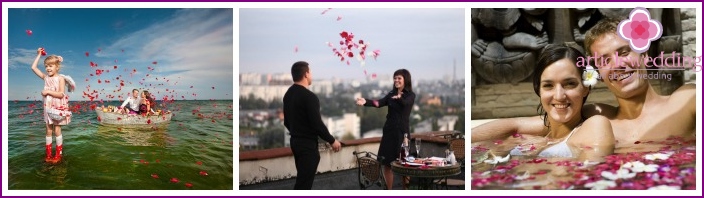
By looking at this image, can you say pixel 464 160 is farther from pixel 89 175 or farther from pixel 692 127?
pixel 89 175

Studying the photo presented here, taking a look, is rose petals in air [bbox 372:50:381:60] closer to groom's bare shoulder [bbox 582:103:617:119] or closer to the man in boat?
groom's bare shoulder [bbox 582:103:617:119]

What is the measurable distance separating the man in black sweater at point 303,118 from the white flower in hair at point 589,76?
2364 mm

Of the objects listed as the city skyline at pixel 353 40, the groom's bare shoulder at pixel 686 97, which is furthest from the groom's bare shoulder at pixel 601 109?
the city skyline at pixel 353 40

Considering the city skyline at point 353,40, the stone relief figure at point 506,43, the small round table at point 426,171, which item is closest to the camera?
the small round table at point 426,171

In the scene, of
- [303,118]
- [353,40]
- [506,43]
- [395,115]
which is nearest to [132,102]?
[303,118]

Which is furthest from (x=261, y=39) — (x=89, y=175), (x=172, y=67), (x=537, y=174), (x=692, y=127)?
(x=692, y=127)

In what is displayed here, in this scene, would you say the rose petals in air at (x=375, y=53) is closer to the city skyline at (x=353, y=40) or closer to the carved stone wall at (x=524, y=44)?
the city skyline at (x=353, y=40)

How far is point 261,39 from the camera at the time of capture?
6891mm

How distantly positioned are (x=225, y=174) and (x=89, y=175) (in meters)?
1.27

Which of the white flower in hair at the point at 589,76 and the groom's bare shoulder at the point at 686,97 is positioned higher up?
the white flower in hair at the point at 589,76

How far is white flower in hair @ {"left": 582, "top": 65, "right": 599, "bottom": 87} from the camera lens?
6945 mm

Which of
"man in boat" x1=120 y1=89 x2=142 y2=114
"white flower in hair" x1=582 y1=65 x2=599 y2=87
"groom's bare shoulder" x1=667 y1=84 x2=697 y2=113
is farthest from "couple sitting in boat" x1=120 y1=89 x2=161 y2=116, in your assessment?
"groom's bare shoulder" x1=667 y1=84 x2=697 y2=113

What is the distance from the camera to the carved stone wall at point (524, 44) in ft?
22.9

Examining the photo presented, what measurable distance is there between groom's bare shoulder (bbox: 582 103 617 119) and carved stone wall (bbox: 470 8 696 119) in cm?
5
